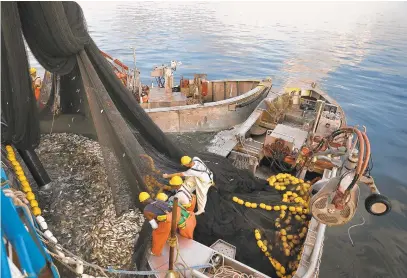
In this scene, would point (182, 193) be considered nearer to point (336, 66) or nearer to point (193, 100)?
point (193, 100)

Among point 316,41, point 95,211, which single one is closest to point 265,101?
point 95,211

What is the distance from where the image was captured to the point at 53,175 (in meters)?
7.56

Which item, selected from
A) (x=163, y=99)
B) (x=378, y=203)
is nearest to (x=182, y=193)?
(x=378, y=203)

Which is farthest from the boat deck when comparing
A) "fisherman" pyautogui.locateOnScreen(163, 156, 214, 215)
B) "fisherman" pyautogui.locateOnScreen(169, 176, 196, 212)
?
"fisherman" pyautogui.locateOnScreen(169, 176, 196, 212)

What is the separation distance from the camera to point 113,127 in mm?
6480

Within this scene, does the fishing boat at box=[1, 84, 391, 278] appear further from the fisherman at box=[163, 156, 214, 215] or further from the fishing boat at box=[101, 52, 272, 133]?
the fishing boat at box=[101, 52, 272, 133]

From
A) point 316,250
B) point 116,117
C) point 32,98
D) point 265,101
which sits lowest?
point 316,250

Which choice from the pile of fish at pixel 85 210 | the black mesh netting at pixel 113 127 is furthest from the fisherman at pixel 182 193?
the pile of fish at pixel 85 210

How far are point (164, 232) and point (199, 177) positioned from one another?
5.09ft

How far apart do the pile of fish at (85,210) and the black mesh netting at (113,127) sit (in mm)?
412

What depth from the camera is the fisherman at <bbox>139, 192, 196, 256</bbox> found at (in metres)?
5.38

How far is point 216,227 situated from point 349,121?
1852 cm

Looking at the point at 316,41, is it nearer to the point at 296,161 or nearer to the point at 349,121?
the point at 349,121

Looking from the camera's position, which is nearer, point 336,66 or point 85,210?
point 85,210
